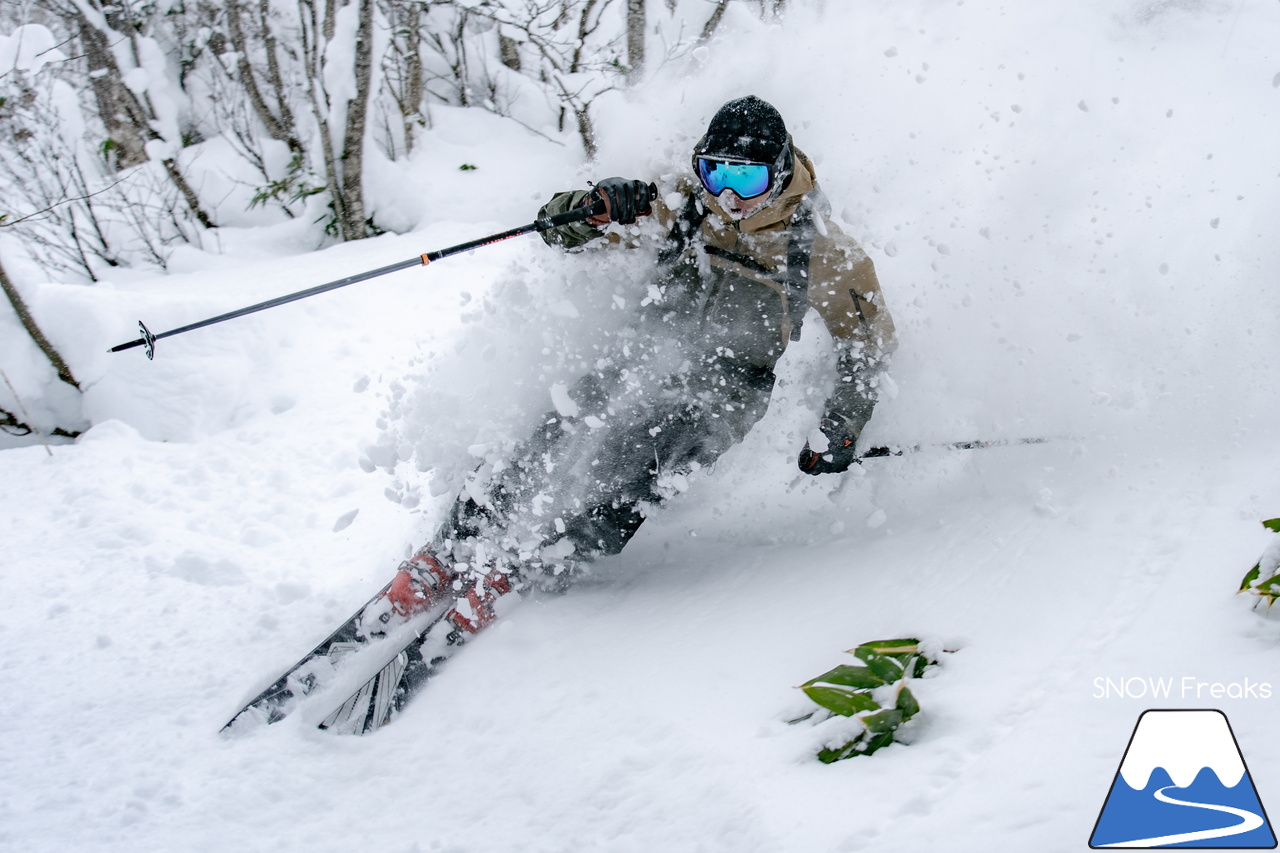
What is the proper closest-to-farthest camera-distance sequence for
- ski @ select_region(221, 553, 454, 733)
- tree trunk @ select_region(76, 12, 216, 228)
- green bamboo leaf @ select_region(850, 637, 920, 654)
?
green bamboo leaf @ select_region(850, 637, 920, 654) < ski @ select_region(221, 553, 454, 733) < tree trunk @ select_region(76, 12, 216, 228)

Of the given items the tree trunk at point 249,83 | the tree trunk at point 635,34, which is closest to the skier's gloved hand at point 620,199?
the tree trunk at point 635,34

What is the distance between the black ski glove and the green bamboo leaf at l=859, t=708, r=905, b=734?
1.30m

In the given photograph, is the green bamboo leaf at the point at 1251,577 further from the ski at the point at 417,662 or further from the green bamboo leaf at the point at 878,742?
the ski at the point at 417,662

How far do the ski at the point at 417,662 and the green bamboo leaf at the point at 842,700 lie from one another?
4.89ft

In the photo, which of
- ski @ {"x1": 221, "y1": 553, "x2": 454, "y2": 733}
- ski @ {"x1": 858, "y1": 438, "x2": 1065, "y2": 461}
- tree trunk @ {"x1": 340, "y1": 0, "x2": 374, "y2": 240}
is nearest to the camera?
ski @ {"x1": 221, "y1": 553, "x2": 454, "y2": 733}

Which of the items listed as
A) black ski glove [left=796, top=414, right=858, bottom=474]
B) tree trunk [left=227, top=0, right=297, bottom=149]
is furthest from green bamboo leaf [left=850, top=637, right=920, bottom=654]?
tree trunk [left=227, top=0, right=297, bottom=149]

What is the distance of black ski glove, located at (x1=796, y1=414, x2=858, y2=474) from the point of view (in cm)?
287

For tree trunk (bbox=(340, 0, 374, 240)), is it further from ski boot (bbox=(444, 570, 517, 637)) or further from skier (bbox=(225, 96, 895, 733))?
ski boot (bbox=(444, 570, 517, 637))

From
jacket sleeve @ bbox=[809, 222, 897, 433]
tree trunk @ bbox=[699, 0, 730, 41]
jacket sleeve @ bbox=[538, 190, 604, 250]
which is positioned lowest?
jacket sleeve @ bbox=[809, 222, 897, 433]

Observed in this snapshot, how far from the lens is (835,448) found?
2.88 metres

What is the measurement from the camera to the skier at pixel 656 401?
282cm

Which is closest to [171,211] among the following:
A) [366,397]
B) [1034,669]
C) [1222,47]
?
[366,397]

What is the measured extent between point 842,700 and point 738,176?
171 centimetres

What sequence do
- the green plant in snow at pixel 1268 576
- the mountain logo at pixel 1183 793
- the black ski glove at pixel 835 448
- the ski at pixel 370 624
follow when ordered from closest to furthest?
the mountain logo at pixel 1183 793 → the green plant in snow at pixel 1268 576 → the ski at pixel 370 624 → the black ski glove at pixel 835 448
